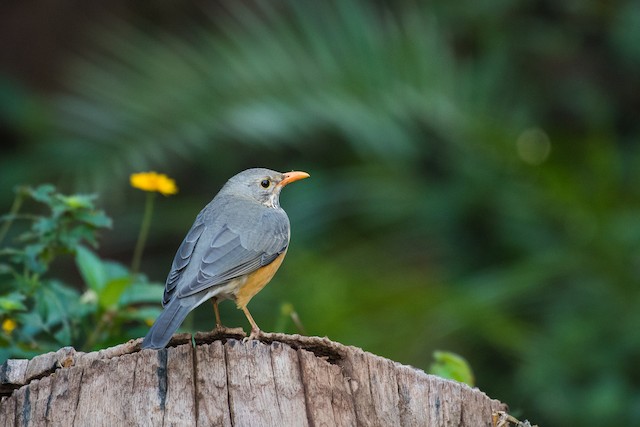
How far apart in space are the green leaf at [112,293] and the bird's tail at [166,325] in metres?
0.42

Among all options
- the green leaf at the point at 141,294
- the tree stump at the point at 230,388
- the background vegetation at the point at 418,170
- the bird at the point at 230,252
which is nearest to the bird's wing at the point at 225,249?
the bird at the point at 230,252

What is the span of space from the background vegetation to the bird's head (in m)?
1.47

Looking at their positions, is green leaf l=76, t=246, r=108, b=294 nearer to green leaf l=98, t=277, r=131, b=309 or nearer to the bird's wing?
green leaf l=98, t=277, r=131, b=309

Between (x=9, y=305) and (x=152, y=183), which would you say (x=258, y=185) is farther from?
(x=9, y=305)

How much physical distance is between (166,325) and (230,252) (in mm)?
808

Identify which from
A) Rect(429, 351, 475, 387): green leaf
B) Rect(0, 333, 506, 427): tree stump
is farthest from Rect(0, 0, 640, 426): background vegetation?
Rect(0, 333, 506, 427): tree stump

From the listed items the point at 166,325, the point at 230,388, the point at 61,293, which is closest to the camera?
the point at 230,388

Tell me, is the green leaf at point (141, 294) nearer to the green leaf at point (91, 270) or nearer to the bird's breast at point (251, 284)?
the green leaf at point (91, 270)

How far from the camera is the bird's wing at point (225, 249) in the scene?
13.4 feet

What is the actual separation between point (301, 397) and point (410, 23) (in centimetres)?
520

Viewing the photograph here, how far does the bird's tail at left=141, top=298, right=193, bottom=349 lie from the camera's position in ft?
11.0

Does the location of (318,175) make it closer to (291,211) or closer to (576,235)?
(291,211)

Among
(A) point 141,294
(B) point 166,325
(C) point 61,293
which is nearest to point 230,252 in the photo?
(A) point 141,294

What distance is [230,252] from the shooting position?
14.1 ft
